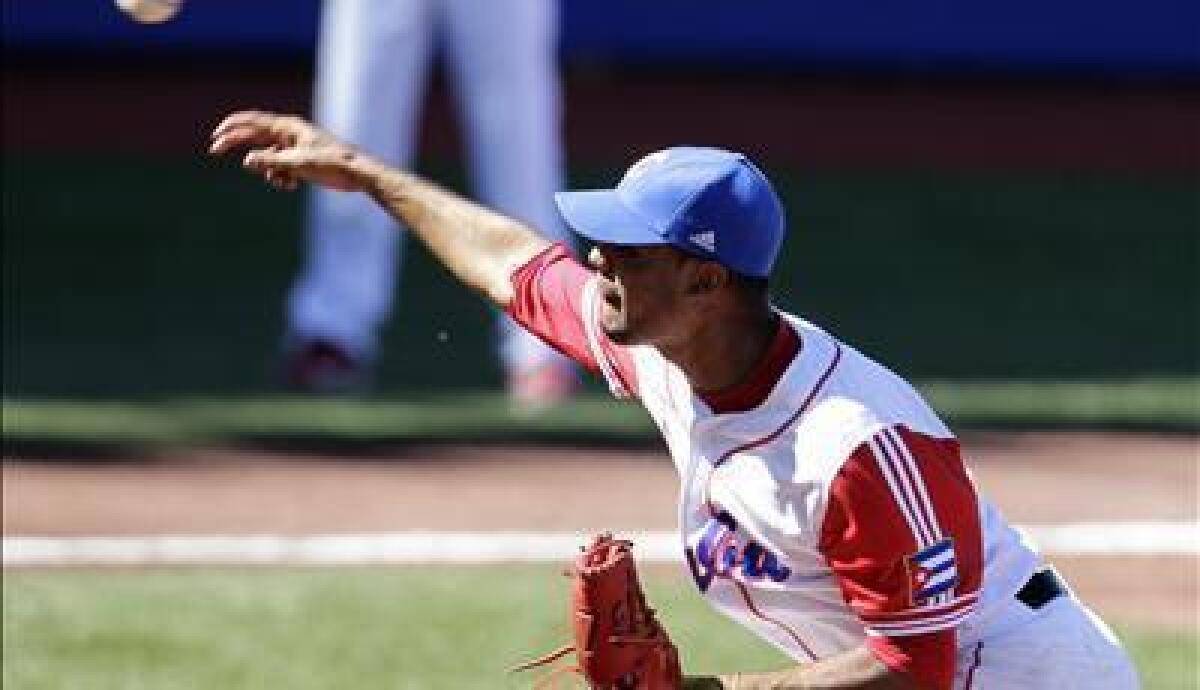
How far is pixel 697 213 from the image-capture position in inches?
202

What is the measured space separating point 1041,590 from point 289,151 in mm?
1682

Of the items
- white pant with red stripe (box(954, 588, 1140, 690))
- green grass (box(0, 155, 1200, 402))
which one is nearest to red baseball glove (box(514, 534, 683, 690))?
white pant with red stripe (box(954, 588, 1140, 690))

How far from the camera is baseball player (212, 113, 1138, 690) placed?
16.5 feet

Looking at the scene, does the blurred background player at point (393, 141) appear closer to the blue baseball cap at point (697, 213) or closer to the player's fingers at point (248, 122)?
the player's fingers at point (248, 122)

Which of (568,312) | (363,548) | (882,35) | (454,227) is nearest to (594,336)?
(568,312)

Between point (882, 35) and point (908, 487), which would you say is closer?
point (908, 487)

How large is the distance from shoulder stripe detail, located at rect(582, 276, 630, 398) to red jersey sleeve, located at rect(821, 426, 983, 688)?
82 centimetres

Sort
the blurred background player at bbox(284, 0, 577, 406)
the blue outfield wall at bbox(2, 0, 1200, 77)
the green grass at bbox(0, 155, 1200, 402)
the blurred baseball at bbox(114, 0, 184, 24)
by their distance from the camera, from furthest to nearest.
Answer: the blue outfield wall at bbox(2, 0, 1200, 77) < the green grass at bbox(0, 155, 1200, 402) < the blurred background player at bbox(284, 0, 577, 406) < the blurred baseball at bbox(114, 0, 184, 24)

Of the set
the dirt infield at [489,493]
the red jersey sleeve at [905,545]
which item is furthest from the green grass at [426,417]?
the red jersey sleeve at [905,545]

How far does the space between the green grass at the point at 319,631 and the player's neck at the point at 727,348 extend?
2.53 metres

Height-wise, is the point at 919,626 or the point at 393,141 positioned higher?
the point at 393,141

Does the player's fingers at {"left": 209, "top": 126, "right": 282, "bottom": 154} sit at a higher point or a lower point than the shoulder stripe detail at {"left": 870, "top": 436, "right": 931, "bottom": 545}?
higher

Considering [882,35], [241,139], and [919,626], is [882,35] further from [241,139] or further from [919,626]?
[919,626]

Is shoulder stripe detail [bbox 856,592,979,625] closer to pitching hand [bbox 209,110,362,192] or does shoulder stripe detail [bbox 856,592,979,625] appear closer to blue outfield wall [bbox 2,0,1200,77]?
pitching hand [bbox 209,110,362,192]
